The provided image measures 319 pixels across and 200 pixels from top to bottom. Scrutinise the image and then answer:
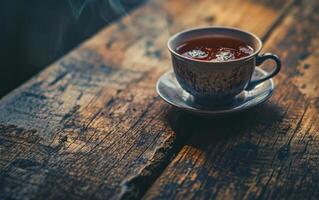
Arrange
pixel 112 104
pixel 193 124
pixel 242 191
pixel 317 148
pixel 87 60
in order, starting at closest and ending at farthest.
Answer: pixel 242 191 → pixel 317 148 → pixel 193 124 → pixel 112 104 → pixel 87 60

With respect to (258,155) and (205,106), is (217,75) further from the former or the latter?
(258,155)

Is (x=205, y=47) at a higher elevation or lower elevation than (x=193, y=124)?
higher

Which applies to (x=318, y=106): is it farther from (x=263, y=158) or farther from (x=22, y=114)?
(x=22, y=114)

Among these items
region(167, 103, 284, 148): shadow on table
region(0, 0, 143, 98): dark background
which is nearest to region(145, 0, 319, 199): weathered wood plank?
region(167, 103, 284, 148): shadow on table

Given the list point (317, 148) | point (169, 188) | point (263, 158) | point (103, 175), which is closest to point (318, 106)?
point (317, 148)

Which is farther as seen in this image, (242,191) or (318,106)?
(318,106)

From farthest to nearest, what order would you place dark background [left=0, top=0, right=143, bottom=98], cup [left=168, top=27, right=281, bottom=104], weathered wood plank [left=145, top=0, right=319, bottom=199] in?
dark background [left=0, top=0, right=143, bottom=98] → cup [left=168, top=27, right=281, bottom=104] → weathered wood plank [left=145, top=0, right=319, bottom=199]

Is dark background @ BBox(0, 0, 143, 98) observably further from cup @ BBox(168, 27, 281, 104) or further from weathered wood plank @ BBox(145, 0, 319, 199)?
weathered wood plank @ BBox(145, 0, 319, 199)
